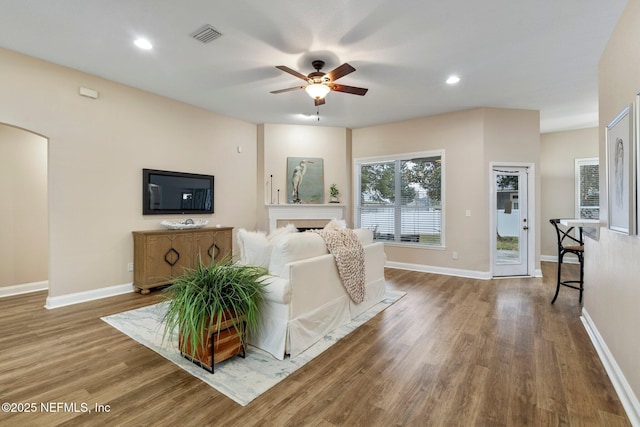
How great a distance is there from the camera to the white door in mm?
5258

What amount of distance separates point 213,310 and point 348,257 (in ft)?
4.94

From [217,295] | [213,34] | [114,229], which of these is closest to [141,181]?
[114,229]

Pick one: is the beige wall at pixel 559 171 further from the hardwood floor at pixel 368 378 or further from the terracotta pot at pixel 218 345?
the terracotta pot at pixel 218 345

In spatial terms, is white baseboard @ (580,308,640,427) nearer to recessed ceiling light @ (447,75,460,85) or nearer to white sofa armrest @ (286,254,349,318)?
white sofa armrest @ (286,254,349,318)

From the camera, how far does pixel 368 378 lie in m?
2.19

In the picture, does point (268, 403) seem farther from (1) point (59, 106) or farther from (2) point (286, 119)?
(2) point (286, 119)

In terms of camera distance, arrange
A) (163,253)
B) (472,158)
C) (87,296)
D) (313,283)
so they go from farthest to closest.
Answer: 1. (472,158)
2. (163,253)
3. (87,296)
4. (313,283)

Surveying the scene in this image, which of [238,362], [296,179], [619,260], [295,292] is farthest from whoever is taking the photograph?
[296,179]

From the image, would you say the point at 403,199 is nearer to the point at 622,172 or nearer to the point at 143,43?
the point at 622,172

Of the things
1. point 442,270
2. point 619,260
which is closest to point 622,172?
point 619,260

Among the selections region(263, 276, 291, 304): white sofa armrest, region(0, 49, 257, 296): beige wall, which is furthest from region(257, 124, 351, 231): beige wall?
region(263, 276, 291, 304): white sofa armrest

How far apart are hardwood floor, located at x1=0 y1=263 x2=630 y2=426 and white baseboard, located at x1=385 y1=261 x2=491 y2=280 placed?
177 centimetres

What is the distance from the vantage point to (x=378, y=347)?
105 inches

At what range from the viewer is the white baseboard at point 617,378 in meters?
1.79
